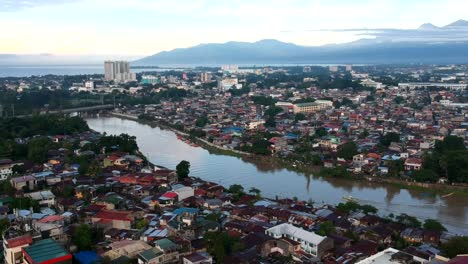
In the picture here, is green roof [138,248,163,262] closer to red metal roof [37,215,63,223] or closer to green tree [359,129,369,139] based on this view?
red metal roof [37,215,63,223]

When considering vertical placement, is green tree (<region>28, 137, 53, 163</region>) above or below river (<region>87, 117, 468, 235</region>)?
above

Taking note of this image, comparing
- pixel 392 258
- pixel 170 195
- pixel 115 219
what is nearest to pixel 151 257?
pixel 115 219

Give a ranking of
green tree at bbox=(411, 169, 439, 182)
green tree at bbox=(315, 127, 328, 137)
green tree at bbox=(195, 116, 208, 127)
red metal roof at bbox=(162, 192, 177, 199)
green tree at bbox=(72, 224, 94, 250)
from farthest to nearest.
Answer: green tree at bbox=(195, 116, 208, 127) → green tree at bbox=(315, 127, 328, 137) → green tree at bbox=(411, 169, 439, 182) → red metal roof at bbox=(162, 192, 177, 199) → green tree at bbox=(72, 224, 94, 250)

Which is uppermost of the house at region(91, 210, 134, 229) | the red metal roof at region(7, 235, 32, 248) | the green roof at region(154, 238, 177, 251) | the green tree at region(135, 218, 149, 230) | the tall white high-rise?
the tall white high-rise

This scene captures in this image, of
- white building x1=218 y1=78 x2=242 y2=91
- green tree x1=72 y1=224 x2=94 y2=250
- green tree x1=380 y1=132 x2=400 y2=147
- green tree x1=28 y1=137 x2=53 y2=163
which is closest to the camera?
green tree x1=72 y1=224 x2=94 y2=250

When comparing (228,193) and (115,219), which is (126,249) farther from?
(228,193)

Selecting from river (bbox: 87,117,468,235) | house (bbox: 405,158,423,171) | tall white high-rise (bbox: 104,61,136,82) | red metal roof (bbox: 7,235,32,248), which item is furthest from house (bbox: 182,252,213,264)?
tall white high-rise (bbox: 104,61,136,82)

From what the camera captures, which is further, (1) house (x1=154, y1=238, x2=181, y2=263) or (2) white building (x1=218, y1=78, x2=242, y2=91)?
(2) white building (x1=218, y1=78, x2=242, y2=91)
